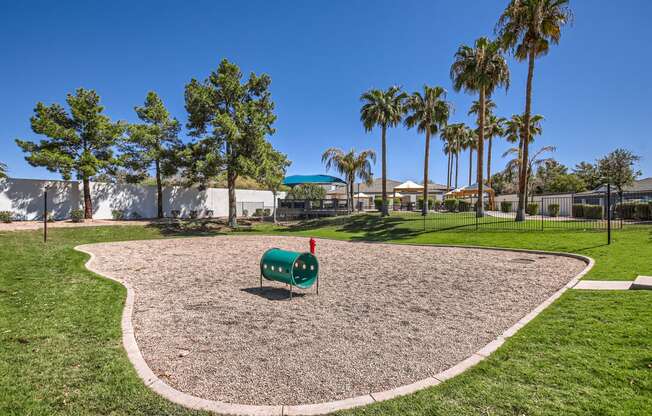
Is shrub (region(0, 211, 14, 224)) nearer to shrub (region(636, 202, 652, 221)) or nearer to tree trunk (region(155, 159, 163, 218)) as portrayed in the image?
tree trunk (region(155, 159, 163, 218))

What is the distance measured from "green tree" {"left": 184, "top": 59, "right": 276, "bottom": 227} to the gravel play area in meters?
14.7

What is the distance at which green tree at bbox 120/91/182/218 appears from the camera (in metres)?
28.0

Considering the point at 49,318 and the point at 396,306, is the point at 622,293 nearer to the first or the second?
the point at 396,306

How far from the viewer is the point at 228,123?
84.8 feet

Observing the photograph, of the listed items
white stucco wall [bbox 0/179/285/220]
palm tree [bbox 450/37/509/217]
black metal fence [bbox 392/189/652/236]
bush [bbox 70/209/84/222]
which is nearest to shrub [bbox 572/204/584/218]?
black metal fence [bbox 392/189/652/236]

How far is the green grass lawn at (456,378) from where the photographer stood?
3574 millimetres

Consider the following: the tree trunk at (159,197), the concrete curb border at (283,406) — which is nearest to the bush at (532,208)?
the concrete curb border at (283,406)

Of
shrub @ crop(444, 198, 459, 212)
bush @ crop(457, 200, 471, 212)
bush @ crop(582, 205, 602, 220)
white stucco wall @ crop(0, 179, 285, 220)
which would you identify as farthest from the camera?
shrub @ crop(444, 198, 459, 212)

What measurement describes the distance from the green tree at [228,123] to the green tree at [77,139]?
605cm

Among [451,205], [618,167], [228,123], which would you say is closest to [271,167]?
[228,123]

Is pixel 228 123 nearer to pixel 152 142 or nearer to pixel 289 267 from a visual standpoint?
pixel 152 142

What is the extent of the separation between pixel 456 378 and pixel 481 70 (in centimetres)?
2564

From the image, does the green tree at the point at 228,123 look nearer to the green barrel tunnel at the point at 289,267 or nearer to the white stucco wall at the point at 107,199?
the white stucco wall at the point at 107,199

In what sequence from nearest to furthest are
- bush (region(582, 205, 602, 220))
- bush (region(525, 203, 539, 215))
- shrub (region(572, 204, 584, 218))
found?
1. bush (region(582, 205, 602, 220))
2. shrub (region(572, 204, 584, 218))
3. bush (region(525, 203, 539, 215))
